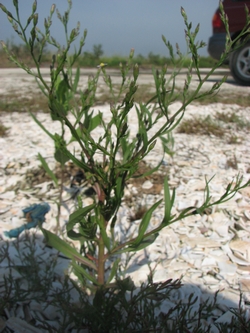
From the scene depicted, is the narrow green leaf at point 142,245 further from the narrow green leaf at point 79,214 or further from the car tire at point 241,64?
the car tire at point 241,64

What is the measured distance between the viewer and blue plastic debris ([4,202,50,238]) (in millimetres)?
1646

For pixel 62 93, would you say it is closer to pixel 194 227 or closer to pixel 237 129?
pixel 194 227

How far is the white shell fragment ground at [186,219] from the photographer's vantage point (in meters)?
1.40

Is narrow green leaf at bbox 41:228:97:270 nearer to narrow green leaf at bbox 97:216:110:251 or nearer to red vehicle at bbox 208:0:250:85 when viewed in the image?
narrow green leaf at bbox 97:216:110:251

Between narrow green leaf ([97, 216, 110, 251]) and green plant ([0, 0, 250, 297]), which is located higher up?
green plant ([0, 0, 250, 297])

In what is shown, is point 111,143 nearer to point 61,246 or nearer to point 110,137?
point 110,137

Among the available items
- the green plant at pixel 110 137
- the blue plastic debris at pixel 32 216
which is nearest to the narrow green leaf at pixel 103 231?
the green plant at pixel 110 137

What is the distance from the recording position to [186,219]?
1818mm

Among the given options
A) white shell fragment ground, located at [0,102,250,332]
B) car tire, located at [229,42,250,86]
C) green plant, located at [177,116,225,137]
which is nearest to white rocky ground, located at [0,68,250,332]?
white shell fragment ground, located at [0,102,250,332]

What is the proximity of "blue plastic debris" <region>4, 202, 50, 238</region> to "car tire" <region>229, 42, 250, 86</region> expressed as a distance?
4.98 meters

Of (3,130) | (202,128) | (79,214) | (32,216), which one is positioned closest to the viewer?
(79,214)

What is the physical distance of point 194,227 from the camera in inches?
68.9

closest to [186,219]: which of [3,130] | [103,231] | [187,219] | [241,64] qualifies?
[187,219]

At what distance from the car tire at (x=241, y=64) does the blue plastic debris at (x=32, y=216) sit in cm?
498
